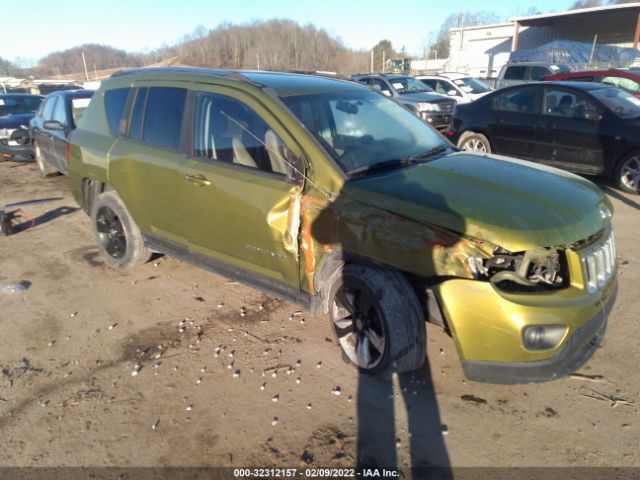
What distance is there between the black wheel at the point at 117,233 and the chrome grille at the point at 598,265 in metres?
3.76

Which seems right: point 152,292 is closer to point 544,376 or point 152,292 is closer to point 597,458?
point 544,376

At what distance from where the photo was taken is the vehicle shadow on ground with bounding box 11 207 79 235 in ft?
19.9

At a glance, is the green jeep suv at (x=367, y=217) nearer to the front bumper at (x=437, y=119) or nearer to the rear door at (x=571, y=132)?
the rear door at (x=571, y=132)

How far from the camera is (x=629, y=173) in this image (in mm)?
6820

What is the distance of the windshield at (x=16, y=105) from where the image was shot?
453 inches

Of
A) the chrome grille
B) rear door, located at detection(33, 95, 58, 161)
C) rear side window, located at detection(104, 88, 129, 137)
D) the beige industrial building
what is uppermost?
the beige industrial building

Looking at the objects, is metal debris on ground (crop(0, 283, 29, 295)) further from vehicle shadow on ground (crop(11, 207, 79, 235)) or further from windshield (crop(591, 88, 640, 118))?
windshield (crop(591, 88, 640, 118))

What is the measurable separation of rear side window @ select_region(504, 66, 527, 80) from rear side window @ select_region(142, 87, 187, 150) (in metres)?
15.8

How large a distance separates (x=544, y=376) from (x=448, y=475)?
0.73 m

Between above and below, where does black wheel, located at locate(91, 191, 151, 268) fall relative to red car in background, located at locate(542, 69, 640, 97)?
below

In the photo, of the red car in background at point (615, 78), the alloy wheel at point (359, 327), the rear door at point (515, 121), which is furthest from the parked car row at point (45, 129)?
the red car in background at point (615, 78)

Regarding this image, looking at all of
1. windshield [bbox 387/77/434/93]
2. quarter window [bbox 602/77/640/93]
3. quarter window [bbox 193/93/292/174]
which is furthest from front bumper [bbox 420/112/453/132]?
quarter window [bbox 193/93/292/174]

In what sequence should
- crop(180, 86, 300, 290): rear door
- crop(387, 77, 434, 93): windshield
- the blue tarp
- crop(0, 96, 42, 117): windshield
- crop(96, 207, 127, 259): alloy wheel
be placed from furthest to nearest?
1. the blue tarp
2. crop(387, 77, 434, 93): windshield
3. crop(0, 96, 42, 117): windshield
4. crop(96, 207, 127, 259): alloy wheel
5. crop(180, 86, 300, 290): rear door

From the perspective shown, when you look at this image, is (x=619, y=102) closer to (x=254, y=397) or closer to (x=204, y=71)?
(x=204, y=71)
